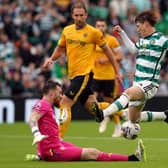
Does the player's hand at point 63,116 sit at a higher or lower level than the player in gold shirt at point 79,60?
lower

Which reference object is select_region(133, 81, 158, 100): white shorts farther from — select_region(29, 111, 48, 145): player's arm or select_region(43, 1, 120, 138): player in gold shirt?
select_region(29, 111, 48, 145): player's arm

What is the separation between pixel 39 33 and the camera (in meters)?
26.0

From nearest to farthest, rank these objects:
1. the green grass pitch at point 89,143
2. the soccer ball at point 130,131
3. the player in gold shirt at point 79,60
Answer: the green grass pitch at point 89,143
the soccer ball at point 130,131
the player in gold shirt at point 79,60

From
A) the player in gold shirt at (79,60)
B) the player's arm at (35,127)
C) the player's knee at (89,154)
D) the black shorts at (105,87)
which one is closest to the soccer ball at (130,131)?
the player's knee at (89,154)

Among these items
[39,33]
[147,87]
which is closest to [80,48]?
[147,87]

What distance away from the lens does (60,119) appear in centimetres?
1456

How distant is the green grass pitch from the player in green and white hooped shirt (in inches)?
35.9

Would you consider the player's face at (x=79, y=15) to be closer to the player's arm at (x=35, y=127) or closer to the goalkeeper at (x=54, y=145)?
the goalkeeper at (x=54, y=145)

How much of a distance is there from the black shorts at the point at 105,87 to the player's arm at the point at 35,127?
721 cm

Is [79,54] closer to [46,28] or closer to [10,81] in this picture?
[10,81]

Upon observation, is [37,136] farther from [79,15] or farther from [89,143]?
[89,143]

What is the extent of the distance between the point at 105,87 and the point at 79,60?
442cm

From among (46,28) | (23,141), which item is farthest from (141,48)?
(46,28)

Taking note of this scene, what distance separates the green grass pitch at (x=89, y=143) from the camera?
11.8 metres
